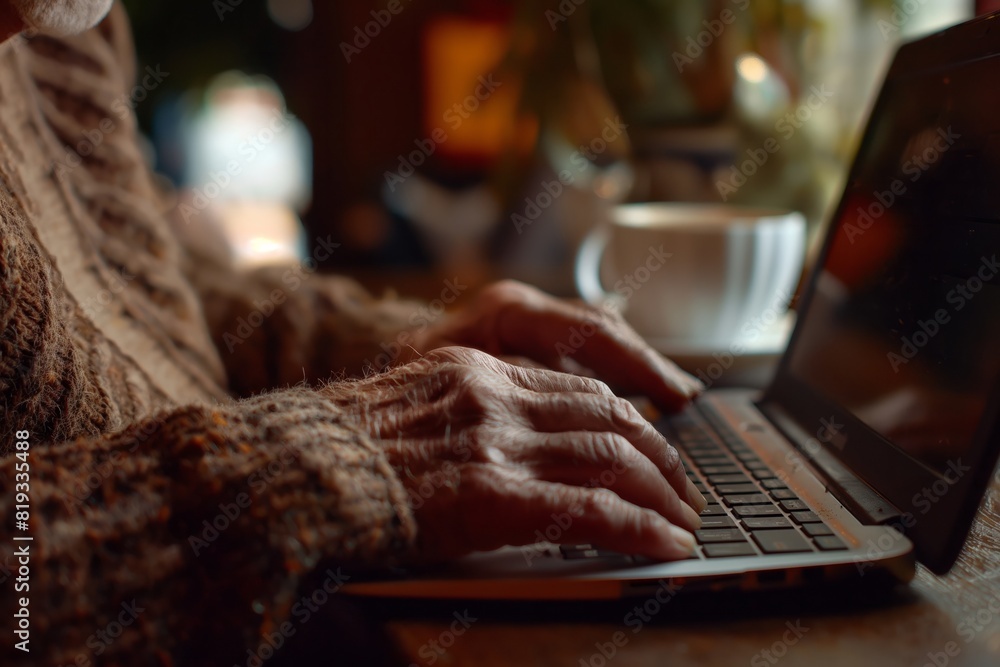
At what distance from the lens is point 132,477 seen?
0.36m

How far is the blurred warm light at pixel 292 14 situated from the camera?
8.56ft

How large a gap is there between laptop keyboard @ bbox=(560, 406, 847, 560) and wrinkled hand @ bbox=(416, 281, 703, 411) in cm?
5

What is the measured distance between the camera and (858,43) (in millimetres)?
1313

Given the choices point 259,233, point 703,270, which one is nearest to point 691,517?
point 703,270

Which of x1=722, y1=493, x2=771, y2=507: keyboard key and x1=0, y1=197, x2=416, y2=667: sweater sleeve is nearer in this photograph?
x1=0, y1=197, x2=416, y2=667: sweater sleeve

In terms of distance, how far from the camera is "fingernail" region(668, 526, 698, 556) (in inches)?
14.7

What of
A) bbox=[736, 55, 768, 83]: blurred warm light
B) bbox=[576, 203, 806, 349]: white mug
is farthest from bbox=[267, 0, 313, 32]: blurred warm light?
bbox=[576, 203, 806, 349]: white mug

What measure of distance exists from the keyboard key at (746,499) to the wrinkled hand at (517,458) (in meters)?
0.03

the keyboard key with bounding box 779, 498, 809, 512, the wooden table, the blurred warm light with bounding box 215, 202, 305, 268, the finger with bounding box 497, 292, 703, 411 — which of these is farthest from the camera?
the blurred warm light with bounding box 215, 202, 305, 268

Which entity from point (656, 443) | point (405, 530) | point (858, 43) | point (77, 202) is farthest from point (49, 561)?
point (858, 43)

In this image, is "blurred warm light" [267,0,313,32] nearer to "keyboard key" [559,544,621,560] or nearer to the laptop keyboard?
the laptop keyboard

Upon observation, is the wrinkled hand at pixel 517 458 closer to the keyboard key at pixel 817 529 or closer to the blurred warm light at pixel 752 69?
the keyboard key at pixel 817 529

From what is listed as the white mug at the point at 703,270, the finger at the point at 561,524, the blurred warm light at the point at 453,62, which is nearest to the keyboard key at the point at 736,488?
the finger at the point at 561,524

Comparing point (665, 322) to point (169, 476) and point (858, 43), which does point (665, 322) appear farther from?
point (858, 43)
